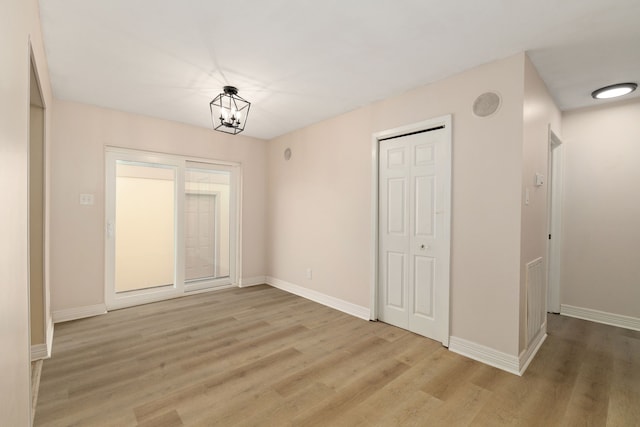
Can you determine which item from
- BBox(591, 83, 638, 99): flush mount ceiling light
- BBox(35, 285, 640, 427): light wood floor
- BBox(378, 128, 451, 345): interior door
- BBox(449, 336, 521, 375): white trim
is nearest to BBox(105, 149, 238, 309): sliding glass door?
BBox(35, 285, 640, 427): light wood floor

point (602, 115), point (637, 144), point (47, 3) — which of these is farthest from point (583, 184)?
point (47, 3)

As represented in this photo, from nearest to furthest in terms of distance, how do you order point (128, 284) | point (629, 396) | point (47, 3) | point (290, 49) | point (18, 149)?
point (18, 149)
point (47, 3)
point (629, 396)
point (290, 49)
point (128, 284)

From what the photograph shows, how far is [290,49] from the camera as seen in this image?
2352 mm

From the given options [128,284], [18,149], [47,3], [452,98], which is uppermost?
[47,3]

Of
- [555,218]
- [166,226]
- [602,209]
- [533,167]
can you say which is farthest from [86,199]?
[602,209]

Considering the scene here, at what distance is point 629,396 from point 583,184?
2486 mm

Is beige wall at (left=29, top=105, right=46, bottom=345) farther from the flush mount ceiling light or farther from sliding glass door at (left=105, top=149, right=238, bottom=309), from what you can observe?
the flush mount ceiling light

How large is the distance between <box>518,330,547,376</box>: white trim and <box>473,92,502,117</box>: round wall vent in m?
2.09

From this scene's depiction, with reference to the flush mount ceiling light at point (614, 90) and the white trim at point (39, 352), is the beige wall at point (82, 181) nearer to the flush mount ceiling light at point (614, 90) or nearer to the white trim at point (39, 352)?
the white trim at point (39, 352)

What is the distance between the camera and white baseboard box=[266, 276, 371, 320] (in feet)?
11.8

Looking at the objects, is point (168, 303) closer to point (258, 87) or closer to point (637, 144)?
point (258, 87)

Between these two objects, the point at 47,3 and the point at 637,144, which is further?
the point at 637,144

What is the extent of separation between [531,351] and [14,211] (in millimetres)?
3736

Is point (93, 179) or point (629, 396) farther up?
point (93, 179)
